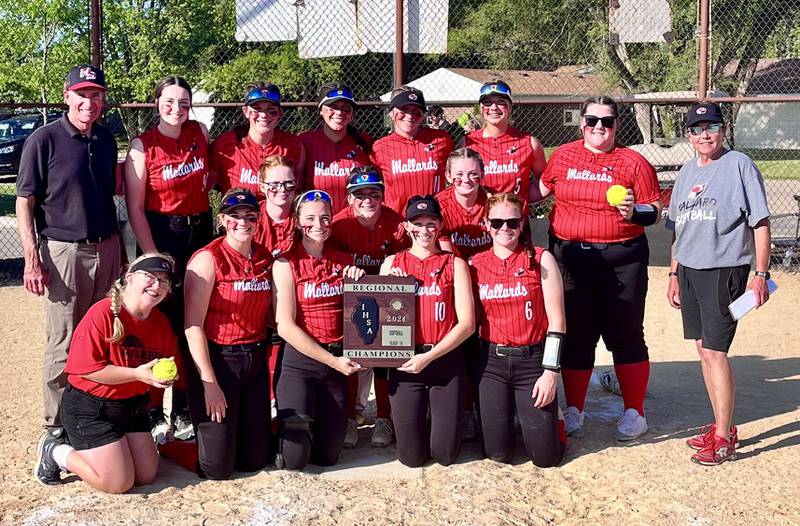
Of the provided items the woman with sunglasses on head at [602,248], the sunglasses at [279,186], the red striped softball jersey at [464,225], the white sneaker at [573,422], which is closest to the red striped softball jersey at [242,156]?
the sunglasses at [279,186]

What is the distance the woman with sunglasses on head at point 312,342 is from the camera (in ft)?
15.5

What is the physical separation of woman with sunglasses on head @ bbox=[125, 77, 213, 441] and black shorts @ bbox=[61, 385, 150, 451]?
0.55 metres

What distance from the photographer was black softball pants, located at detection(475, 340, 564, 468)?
4.79 metres

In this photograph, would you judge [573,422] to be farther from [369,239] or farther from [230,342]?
[230,342]

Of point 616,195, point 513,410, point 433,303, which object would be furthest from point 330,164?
→ point 513,410

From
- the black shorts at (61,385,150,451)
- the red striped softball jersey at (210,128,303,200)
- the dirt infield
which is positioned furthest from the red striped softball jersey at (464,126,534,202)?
the black shorts at (61,385,150,451)

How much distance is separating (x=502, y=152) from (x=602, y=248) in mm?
818

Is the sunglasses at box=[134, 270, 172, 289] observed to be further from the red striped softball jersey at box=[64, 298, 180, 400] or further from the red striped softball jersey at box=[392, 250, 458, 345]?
the red striped softball jersey at box=[392, 250, 458, 345]

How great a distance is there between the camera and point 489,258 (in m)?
4.93

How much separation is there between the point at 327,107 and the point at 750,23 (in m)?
16.6

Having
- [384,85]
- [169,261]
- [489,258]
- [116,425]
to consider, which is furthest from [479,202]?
[384,85]

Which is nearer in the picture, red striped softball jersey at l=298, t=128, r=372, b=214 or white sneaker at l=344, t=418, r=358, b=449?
white sneaker at l=344, t=418, r=358, b=449

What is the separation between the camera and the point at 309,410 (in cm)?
478

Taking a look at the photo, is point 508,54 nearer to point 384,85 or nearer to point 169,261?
point 384,85
